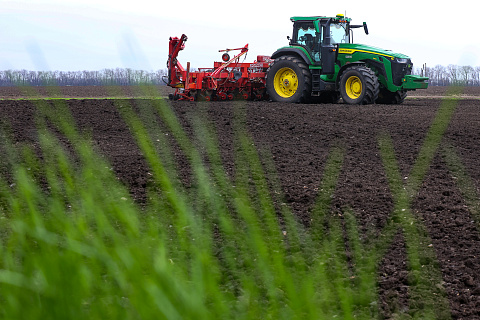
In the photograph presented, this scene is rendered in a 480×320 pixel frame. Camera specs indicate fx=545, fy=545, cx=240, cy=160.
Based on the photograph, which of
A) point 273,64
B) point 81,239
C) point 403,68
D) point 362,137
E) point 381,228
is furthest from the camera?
point 273,64

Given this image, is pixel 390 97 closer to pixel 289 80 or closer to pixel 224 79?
pixel 289 80

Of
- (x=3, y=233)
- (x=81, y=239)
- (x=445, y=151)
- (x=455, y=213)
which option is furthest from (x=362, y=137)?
(x=81, y=239)

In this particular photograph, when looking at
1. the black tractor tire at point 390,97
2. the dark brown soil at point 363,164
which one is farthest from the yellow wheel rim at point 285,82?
the dark brown soil at point 363,164

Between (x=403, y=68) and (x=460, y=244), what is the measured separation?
38.5 feet

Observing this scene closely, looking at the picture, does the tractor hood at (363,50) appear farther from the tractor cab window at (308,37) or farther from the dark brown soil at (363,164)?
the dark brown soil at (363,164)

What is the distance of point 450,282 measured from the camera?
3.41m

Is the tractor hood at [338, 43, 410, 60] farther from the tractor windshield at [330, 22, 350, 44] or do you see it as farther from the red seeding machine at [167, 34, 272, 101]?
the red seeding machine at [167, 34, 272, 101]

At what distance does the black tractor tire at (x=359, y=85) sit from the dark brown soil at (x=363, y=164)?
200cm

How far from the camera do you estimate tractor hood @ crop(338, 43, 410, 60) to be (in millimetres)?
14726

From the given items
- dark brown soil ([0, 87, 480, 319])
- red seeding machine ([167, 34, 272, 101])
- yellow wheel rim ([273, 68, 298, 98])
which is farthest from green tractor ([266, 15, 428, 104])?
dark brown soil ([0, 87, 480, 319])

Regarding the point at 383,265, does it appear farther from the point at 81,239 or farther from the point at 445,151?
the point at 445,151

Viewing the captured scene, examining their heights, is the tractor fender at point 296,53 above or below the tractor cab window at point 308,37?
below

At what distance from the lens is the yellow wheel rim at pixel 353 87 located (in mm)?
14562

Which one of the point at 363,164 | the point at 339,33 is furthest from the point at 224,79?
the point at 363,164
